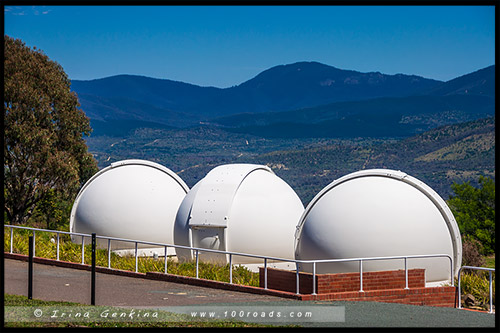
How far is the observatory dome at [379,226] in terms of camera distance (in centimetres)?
1630

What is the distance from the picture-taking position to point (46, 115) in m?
32.3

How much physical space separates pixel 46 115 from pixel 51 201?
384 cm

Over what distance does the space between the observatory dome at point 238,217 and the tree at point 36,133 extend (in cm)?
1310

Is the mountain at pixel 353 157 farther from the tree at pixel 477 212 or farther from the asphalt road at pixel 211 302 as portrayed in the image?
the asphalt road at pixel 211 302

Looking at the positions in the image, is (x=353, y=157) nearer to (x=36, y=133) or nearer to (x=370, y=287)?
(x=36, y=133)

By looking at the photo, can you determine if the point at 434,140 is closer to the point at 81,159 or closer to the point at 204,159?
the point at 204,159

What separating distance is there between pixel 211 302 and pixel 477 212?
3661 centimetres

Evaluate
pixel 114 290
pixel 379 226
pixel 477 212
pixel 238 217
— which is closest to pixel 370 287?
pixel 379 226

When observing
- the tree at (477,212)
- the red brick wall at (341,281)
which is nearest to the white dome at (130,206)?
the red brick wall at (341,281)

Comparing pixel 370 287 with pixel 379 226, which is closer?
pixel 370 287

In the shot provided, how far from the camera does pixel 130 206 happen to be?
22.3 metres

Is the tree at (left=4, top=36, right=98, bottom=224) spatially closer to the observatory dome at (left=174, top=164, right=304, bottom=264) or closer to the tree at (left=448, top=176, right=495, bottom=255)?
the observatory dome at (left=174, top=164, right=304, bottom=264)

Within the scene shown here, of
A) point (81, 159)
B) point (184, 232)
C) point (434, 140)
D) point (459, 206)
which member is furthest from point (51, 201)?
point (434, 140)

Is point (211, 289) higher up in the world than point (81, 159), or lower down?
lower down
